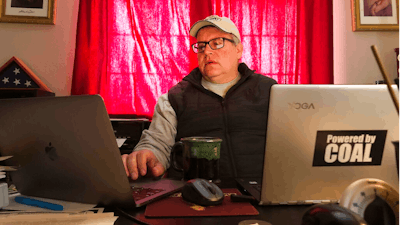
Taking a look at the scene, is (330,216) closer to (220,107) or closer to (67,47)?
(220,107)

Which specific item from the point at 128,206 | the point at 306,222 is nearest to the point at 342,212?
Result: the point at 306,222

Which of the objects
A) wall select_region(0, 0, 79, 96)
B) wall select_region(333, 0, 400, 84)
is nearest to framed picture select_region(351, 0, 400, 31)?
wall select_region(333, 0, 400, 84)

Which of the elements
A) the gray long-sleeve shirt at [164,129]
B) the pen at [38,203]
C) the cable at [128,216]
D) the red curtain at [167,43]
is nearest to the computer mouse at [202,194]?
the cable at [128,216]

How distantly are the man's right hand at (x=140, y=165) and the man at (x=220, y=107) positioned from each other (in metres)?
0.44

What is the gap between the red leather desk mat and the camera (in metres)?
0.55

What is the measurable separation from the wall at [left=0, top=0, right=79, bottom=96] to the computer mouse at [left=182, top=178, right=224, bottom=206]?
6.64ft

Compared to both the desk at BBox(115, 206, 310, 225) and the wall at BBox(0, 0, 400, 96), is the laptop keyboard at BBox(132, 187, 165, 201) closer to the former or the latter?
the desk at BBox(115, 206, 310, 225)

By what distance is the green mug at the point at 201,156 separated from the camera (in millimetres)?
749

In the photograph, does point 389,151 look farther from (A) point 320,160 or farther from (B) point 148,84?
(B) point 148,84

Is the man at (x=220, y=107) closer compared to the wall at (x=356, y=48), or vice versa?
the man at (x=220, y=107)

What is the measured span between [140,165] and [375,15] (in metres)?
2.47

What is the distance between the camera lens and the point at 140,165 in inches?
32.5

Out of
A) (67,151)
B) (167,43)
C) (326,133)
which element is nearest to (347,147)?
(326,133)

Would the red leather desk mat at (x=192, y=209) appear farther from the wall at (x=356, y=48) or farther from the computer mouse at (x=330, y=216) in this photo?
the wall at (x=356, y=48)
